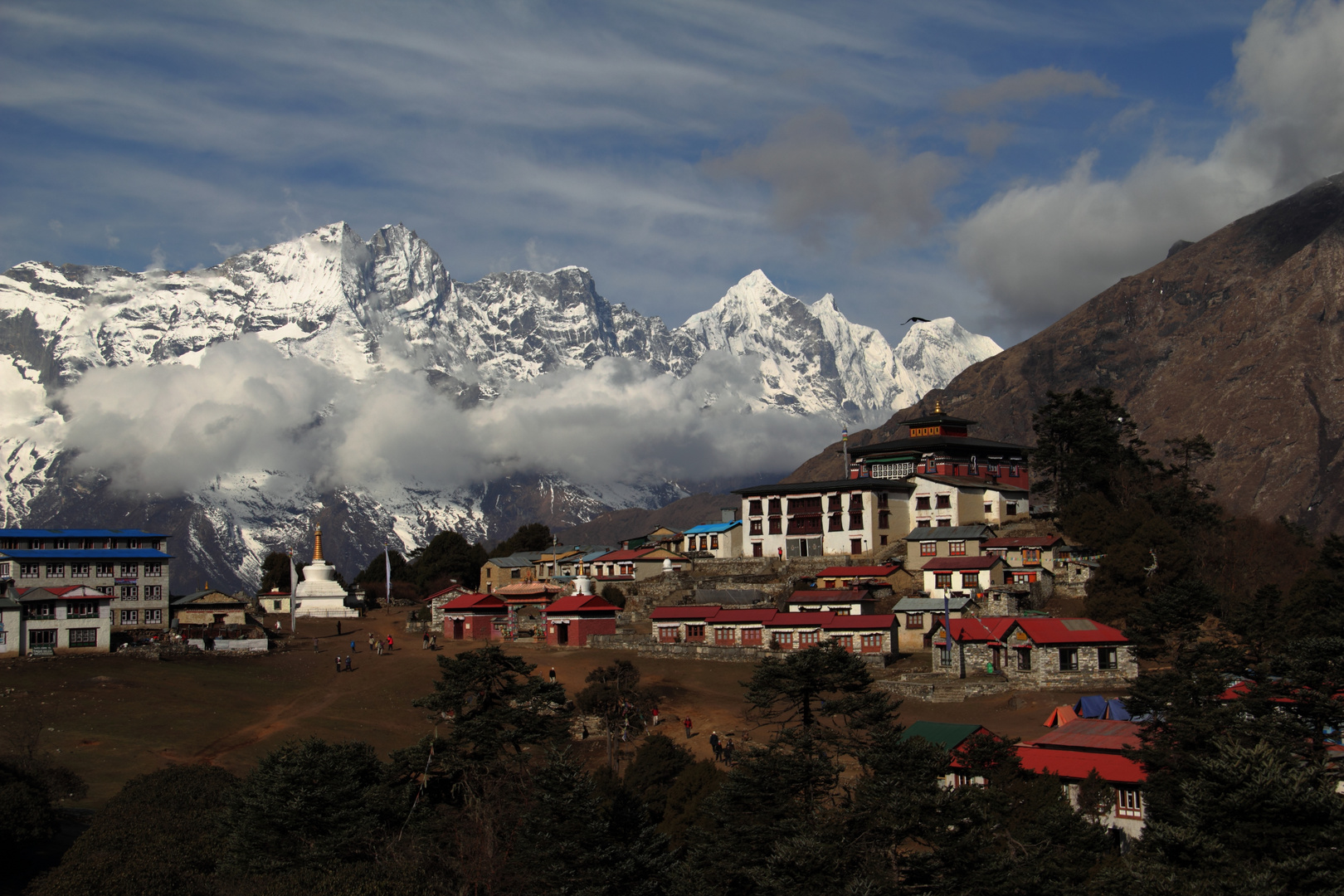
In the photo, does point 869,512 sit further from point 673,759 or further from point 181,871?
point 181,871

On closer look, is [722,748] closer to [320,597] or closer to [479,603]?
[479,603]

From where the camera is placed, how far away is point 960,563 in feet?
266

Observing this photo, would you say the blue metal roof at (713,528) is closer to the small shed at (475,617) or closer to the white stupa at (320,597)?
the small shed at (475,617)

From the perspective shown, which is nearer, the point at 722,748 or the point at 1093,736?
the point at 1093,736

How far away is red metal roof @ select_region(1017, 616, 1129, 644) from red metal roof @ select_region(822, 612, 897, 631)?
10.5m

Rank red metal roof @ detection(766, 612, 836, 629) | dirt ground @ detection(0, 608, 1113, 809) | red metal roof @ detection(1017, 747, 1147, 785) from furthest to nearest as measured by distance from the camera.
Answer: red metal roof @ detection(766, 612, 836, 629), dirt ground @ detection(0, 608, 1113, 809), red metal roof @ detection(1017, 747, 1147, 785)

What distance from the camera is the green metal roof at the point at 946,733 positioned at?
157 ft

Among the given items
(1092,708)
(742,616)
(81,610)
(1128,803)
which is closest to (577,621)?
(742,616)

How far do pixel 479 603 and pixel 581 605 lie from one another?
37.3 ft

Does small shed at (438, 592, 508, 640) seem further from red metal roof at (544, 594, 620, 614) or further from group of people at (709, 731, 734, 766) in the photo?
group of people at (709, 731, 734, 766)

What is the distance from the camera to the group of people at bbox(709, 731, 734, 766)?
179ft

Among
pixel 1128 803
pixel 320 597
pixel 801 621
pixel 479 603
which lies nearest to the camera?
pixel 1128 803

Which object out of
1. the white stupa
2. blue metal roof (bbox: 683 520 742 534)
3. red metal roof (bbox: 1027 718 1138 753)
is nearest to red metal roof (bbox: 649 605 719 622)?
blue metal roof (bbox: 683 520 742 534)

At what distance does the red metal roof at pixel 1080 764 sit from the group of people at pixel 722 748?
13469mm
